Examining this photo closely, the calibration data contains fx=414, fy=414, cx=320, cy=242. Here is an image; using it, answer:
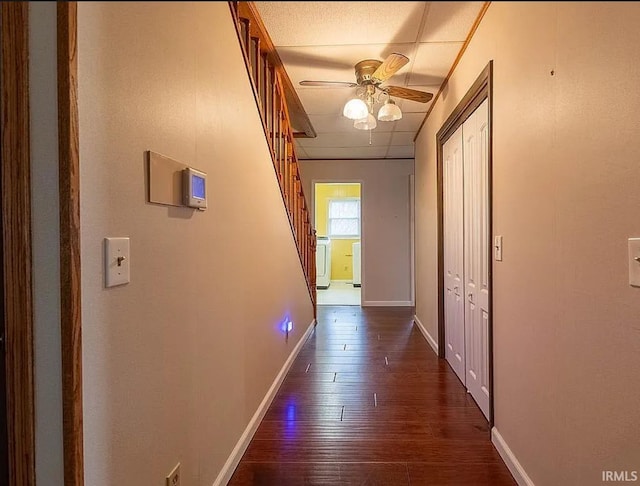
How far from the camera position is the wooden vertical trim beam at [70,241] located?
2.61ft

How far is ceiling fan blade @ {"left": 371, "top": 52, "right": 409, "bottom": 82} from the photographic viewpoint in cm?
235

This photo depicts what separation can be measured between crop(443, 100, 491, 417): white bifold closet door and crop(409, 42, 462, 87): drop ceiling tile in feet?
1.49

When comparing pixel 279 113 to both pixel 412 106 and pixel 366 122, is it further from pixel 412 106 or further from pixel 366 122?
pixel 412 106

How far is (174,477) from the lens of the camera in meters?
1.29

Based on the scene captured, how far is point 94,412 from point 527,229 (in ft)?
5.28

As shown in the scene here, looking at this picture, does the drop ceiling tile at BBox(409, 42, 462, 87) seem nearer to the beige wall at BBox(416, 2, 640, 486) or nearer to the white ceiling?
the white ceiling

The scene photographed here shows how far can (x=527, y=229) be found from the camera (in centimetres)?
169

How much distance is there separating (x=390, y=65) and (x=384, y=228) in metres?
4.25

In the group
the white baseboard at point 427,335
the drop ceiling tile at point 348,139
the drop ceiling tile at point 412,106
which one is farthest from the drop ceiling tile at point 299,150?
the white baseboard at point 427,335

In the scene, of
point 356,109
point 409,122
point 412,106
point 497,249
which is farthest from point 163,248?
point 409,122

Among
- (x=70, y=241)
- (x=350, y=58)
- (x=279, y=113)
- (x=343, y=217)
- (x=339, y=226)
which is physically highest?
(x=350, y=58)

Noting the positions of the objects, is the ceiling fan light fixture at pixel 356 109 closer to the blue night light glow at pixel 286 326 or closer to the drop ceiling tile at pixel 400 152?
the blue night light glow at pixel 286 326

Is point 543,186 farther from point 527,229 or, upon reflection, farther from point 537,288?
point 537,288

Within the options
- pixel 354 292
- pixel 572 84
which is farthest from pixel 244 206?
pixel 354 292
